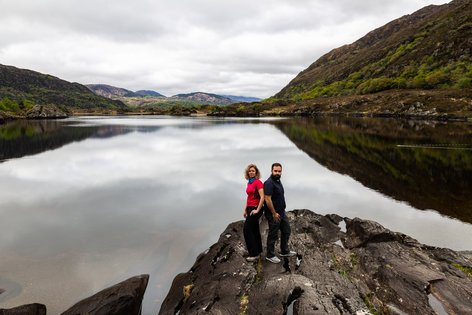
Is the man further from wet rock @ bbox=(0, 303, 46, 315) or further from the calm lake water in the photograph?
wet rock @ bbox=(0, 303, 46, 315)

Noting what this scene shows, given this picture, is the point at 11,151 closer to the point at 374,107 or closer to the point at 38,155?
the point at 38,155

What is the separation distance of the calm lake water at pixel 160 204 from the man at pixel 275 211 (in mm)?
4011

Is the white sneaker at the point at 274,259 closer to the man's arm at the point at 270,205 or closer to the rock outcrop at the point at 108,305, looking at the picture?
the man's arm at the point at 270,205

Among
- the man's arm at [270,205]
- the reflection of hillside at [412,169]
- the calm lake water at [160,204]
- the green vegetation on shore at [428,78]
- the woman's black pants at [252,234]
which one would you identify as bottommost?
the calm lake water at [160,204]

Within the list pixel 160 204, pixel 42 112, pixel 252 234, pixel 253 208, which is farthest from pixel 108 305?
pixel 42 112

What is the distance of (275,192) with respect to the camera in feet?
39.2

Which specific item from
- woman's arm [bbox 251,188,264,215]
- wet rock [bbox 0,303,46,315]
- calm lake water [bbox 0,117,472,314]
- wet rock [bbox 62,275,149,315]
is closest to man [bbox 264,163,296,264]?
woman's arm [bbox 251,188,264,215]

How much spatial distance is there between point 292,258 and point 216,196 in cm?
1357

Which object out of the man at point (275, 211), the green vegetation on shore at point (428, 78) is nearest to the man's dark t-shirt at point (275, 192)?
the man at point (275, 211)

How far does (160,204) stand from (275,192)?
12846 millimetres

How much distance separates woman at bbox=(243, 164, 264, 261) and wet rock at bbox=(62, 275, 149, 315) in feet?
13.6

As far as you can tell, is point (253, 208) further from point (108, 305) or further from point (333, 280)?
point (108, 305)

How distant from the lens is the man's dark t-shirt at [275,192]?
11.6 meters

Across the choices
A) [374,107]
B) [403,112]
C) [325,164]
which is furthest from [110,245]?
[374,107]
